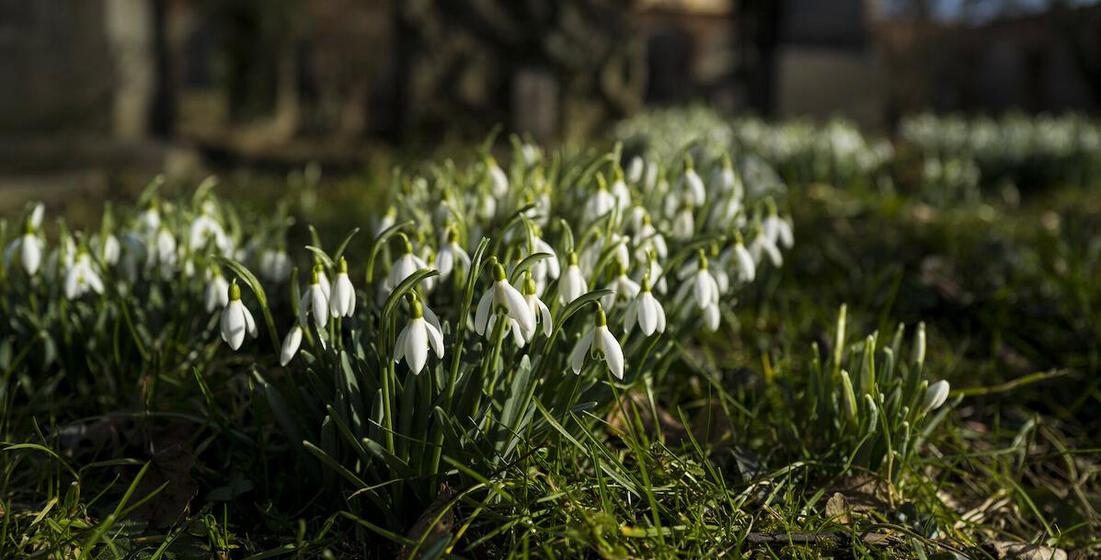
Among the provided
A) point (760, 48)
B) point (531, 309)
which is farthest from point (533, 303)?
point (760, 48)

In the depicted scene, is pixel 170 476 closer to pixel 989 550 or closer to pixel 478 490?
pixel 478 490

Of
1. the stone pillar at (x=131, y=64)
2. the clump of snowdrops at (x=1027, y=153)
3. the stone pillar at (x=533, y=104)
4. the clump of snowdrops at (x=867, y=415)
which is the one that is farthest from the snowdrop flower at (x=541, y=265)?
→ the stone pillar at (x=131, y=64)

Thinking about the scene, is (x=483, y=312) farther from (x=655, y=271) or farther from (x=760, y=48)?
(x=760, y=48)

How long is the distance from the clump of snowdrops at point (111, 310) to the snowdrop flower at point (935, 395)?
4.97 ft

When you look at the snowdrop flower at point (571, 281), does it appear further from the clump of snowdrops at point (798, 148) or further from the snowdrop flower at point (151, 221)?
the clump of snowdrops at point (798, 148)

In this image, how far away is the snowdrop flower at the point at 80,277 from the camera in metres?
2.22

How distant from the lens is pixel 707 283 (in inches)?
79.0

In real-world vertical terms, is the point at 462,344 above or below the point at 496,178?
below

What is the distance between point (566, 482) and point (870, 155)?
186 inches

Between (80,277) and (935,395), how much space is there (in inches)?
73.6

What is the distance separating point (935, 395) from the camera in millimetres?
2133

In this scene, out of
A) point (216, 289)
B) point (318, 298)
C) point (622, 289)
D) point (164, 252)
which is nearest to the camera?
point (318, 298)

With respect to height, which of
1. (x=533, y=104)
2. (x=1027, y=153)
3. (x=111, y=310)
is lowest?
(x=1027, y=153)

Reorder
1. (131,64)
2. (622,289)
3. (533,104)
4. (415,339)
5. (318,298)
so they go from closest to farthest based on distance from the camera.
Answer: (415,339)
(318,298)
(622,289)
(533,104)
(131,64)
